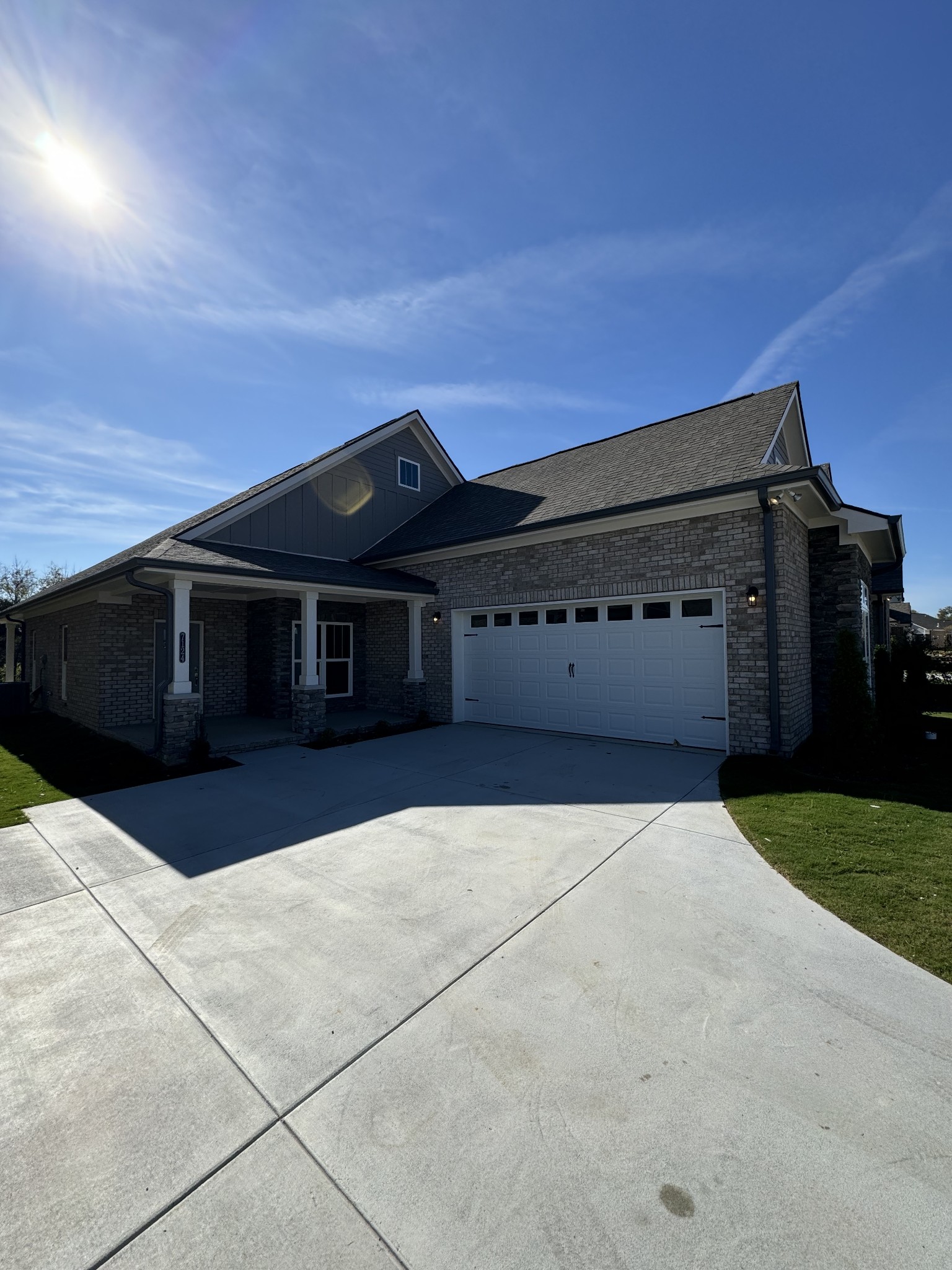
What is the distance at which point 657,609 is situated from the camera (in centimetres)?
949

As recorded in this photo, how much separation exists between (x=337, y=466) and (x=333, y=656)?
15.3 feet

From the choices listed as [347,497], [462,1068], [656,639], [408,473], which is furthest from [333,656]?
[462,1068]

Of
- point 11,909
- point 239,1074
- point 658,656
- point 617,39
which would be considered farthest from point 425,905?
point 617,39

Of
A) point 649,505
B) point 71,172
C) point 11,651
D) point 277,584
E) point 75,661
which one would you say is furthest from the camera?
point 11,651

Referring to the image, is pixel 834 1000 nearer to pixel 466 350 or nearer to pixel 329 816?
pixel 329 816

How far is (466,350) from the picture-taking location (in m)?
11.4

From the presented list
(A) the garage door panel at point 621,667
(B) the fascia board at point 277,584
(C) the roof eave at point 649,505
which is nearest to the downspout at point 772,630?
(C) the roof eave at point 649,505

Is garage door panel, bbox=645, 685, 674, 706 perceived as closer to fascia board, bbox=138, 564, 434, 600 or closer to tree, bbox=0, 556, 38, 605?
fascia board, bbox=138, 564, 434, 600

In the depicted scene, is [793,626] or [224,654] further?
[224,654]

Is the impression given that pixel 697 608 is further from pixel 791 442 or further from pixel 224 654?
pixel 224 654

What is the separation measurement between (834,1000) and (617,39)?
10245mm

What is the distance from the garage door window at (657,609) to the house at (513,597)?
54 millimetres

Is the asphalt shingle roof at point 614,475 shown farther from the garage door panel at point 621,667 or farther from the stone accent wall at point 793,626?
the garage door panel at point 621,667

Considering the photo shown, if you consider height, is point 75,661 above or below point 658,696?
above
